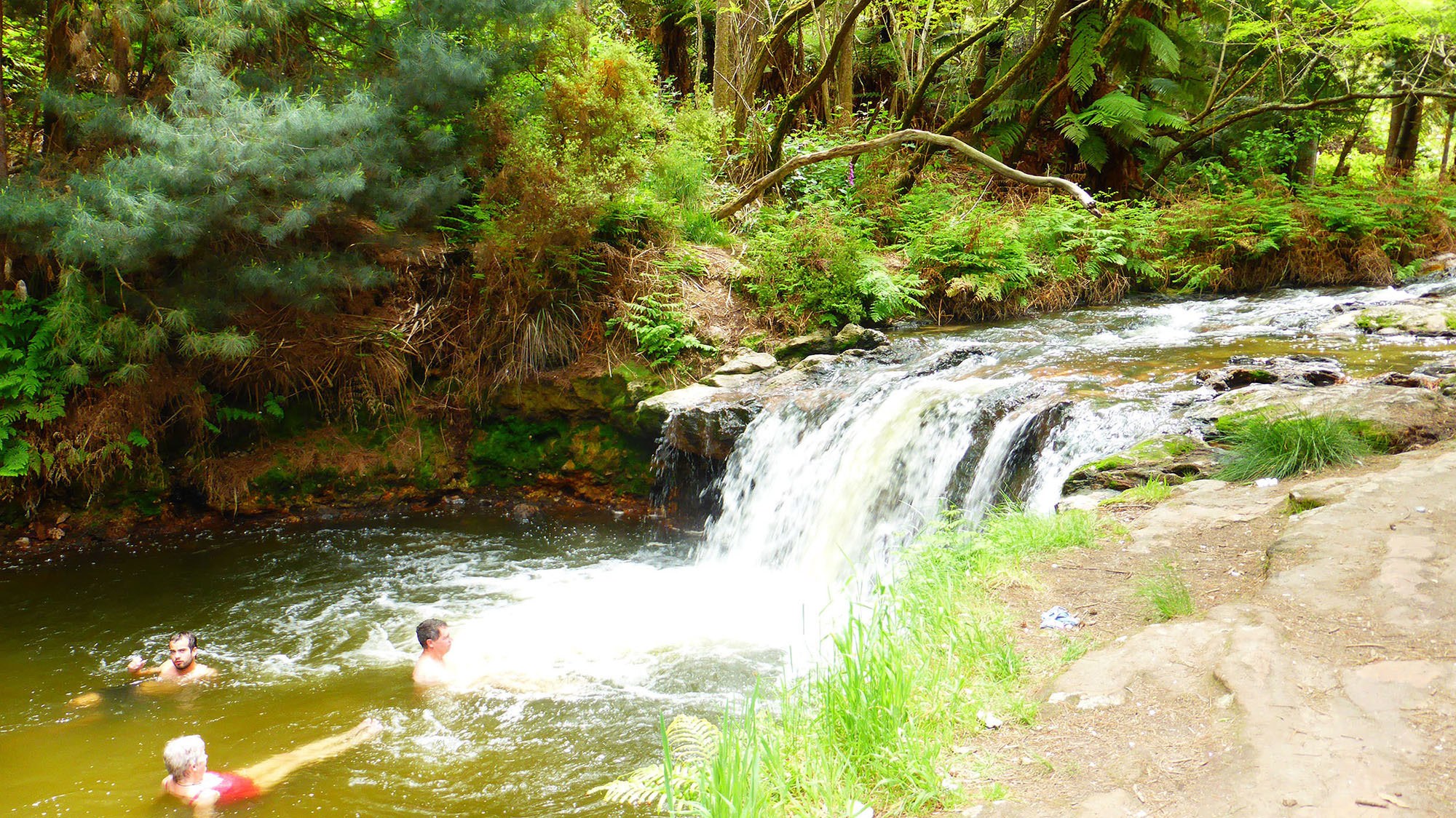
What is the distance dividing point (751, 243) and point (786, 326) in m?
1.23

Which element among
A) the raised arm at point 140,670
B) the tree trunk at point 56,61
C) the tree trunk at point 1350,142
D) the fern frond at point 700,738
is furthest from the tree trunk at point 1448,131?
the tree trunk at point 56,61

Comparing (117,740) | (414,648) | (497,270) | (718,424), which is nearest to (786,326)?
(718,424)

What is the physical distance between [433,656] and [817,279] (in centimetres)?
637

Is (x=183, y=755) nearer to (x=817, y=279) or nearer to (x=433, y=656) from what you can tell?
(x=433, y=656)

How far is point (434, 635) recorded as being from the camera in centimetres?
550

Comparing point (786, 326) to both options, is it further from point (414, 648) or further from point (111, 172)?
point (111, 172)

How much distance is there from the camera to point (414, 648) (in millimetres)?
6070

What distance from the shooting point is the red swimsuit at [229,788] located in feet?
13.7

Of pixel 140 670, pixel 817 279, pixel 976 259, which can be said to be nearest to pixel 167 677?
pixel 140 670

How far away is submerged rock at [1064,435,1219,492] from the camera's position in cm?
533

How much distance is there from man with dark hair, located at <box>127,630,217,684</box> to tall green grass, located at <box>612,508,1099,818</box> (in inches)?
164

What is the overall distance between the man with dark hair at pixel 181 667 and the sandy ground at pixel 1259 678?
16.9 feet

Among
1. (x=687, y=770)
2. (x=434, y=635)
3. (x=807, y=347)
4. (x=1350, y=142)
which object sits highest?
(x=1350, y=142)

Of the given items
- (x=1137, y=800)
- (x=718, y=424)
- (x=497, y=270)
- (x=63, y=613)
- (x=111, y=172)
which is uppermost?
(x=111, y=172)
